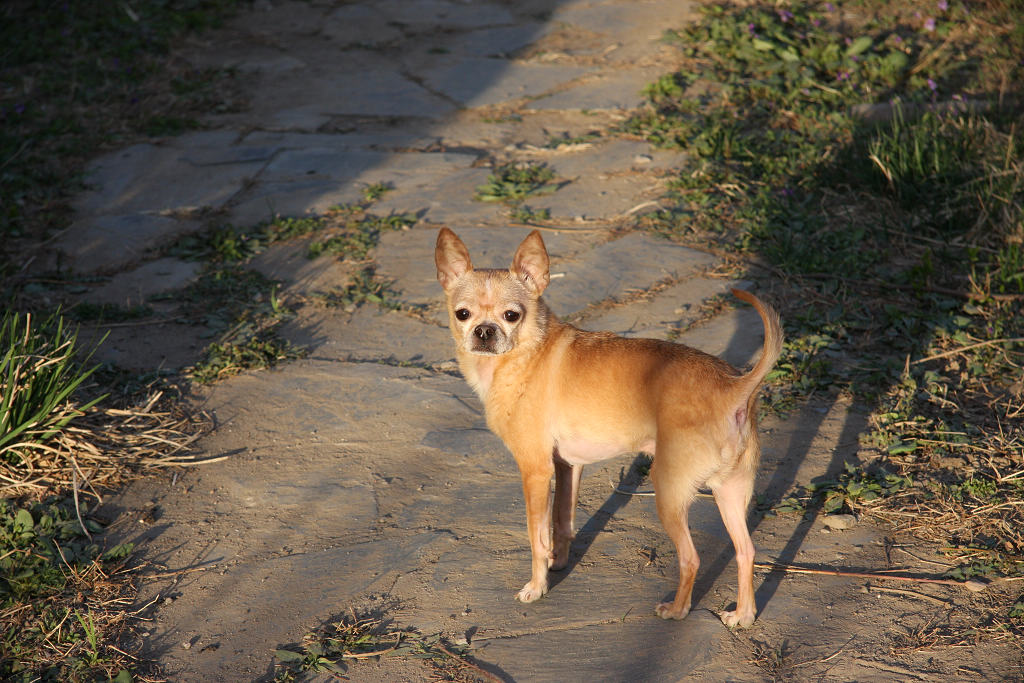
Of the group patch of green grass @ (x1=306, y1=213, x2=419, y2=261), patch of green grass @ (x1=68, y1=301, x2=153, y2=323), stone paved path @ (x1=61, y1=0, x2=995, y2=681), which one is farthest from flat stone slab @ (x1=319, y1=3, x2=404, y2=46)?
patch of green grass @ (x1=68, y1=301, x2=153, y2=323)

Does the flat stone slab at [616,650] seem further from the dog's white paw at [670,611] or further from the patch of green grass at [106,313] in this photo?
the patch of green grass at [106,313]

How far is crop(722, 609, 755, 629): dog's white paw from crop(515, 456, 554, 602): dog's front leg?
0.62 m

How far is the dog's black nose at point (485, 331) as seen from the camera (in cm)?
325

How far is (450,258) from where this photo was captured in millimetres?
3500

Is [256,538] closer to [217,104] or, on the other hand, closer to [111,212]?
[111,212]

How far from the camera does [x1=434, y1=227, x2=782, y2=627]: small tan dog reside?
284 cm

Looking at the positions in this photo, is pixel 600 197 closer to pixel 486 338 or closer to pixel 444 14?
pixel 486 338

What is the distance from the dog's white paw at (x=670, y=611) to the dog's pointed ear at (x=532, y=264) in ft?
4.02

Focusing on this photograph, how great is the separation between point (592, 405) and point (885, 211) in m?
3.34

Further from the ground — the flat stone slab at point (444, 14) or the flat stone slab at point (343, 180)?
the flat stone slab at point (444, 14)

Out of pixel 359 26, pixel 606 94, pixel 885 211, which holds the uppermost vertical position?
pixel 359 26

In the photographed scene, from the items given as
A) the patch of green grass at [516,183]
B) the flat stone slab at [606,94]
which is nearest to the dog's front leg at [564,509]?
the patch of green grass at [516,183]

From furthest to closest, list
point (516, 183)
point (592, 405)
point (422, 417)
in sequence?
point (516, 183)
point (422, 417)
point (592, 405)

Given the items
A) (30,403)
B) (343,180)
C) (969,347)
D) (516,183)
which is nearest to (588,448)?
(969,347)
